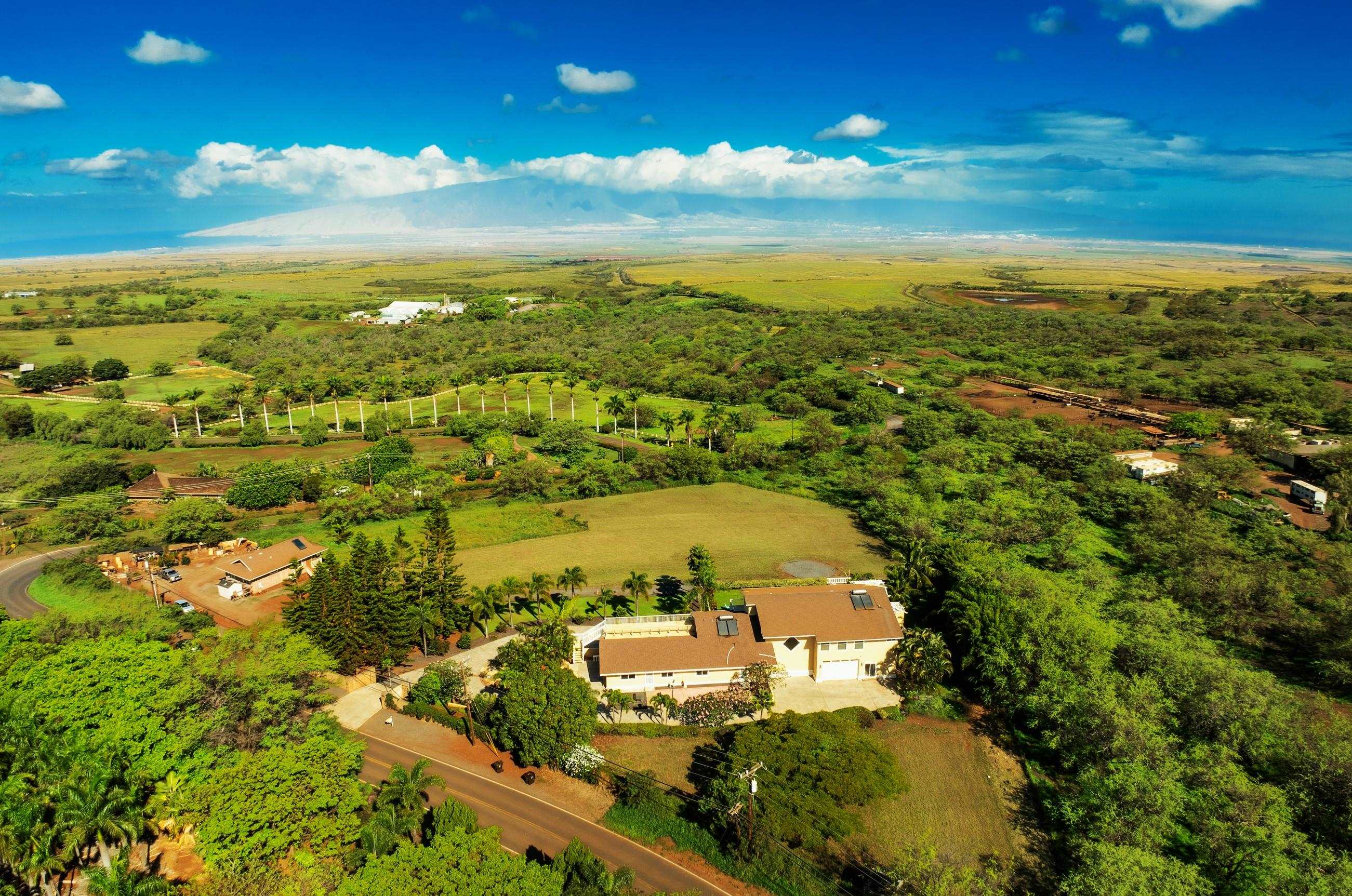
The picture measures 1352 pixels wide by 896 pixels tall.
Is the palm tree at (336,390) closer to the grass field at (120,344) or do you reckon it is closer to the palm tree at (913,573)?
Answer: the grass field at (120,344)

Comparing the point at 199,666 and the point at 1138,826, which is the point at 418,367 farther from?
the point at 1138,826

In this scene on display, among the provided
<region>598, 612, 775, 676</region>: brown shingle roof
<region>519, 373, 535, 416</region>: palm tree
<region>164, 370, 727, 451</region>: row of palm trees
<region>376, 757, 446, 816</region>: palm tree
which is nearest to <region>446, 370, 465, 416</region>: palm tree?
<region>164, 370, 727, 451</region>: row of palm trees

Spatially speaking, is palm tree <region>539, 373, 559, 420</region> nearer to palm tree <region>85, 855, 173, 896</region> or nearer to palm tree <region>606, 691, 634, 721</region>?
palm tree <region>606, 691, 634, 721</region>

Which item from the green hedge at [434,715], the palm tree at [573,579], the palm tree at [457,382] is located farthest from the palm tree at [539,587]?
the palm tree at [457,382]

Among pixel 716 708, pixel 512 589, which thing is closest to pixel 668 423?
pixel 512 589

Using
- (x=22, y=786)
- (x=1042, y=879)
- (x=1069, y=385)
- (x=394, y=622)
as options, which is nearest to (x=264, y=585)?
(x=394, y=622)

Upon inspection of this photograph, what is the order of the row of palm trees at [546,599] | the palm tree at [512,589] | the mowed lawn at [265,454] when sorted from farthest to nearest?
the mowed lawn at [265,454] < the palm tree at [512,589] < the row of palm trees at [546,599]
